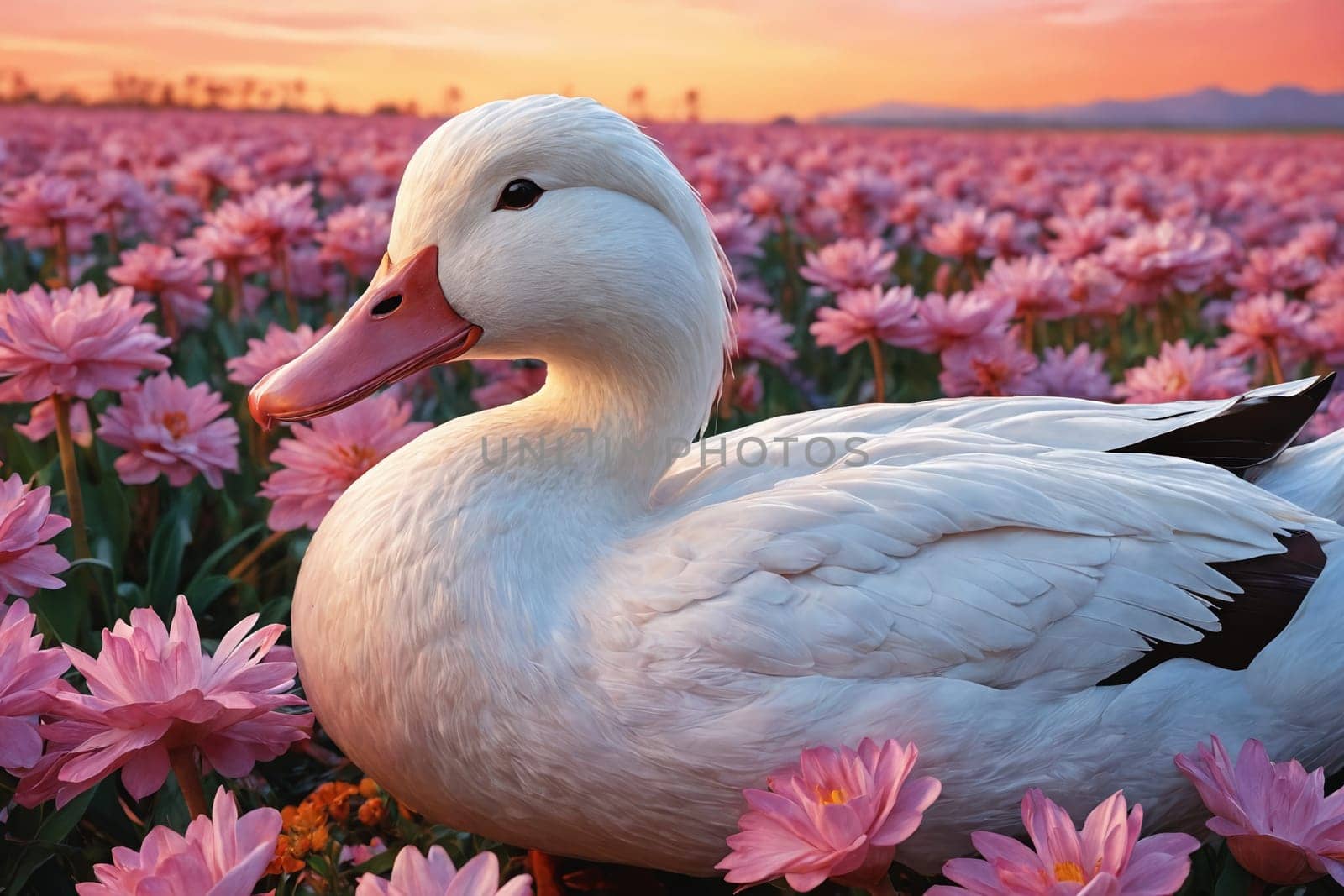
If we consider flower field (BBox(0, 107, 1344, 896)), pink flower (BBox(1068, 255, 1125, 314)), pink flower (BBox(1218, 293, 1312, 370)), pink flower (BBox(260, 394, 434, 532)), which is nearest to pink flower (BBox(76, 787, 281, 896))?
flower field (BBox(0, 107, 1344, 896))

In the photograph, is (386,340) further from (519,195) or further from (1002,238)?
(1002,238)

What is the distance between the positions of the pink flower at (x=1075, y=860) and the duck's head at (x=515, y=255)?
27.8 inches

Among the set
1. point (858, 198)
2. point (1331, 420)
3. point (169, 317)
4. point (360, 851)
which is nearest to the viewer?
point (360, 851)

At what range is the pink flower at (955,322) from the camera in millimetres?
2273

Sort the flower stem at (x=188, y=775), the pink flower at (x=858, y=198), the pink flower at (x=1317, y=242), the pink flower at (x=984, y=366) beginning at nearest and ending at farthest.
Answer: the flower stem at (x=188, y=775) < the pink flower at (x=984, y=366) < the pink flower at (x=1317, y=242) < the pink flower at (x=858, y=198)

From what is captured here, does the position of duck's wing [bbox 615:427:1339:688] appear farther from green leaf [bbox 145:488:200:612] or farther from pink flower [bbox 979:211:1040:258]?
pink flower [bbox 979:211:1040:258]

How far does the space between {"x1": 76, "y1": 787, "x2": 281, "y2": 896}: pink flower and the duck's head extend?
54cm

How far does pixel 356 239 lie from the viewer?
302 centimetres

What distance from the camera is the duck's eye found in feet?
4.49

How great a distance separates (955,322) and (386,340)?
1269 mm

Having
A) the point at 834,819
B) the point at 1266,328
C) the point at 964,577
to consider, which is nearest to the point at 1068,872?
the point at 834,819

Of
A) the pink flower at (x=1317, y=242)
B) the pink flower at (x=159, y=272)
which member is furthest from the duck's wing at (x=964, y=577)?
the pink flower at (x=1317, y=242)

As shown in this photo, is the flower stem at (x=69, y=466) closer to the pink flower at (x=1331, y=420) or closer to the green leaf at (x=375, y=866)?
the green leaf at (x=375, y=866)

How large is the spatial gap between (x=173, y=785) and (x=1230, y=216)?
5748 mm
